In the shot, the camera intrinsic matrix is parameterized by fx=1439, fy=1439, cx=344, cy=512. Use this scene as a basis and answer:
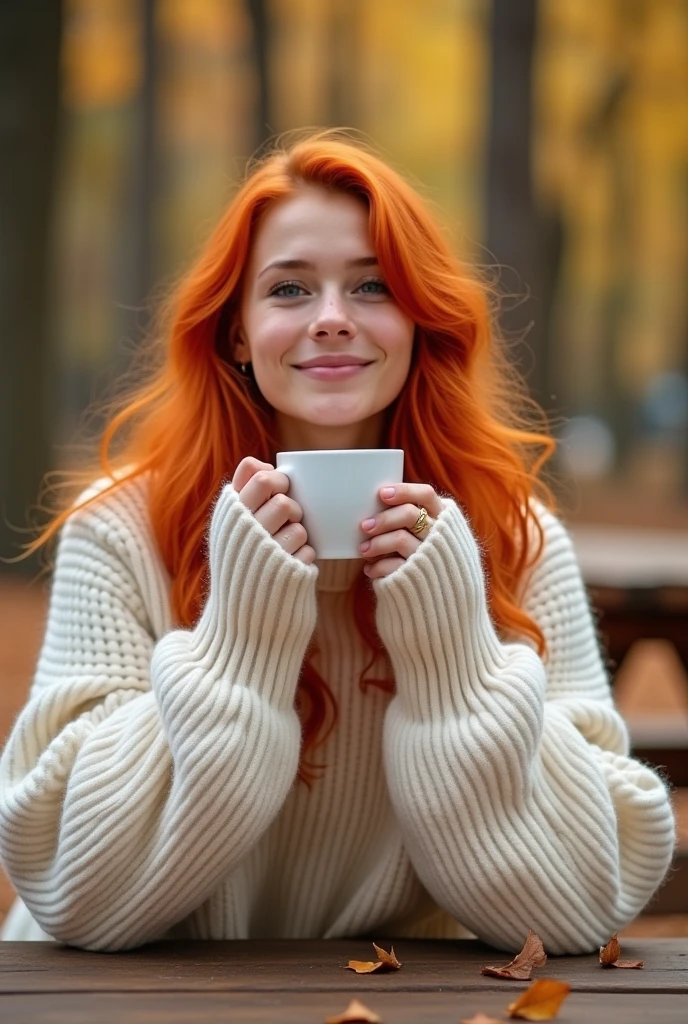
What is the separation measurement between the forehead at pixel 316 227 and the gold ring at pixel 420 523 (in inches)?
20.7

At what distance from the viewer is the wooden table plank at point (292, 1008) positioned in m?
1.84

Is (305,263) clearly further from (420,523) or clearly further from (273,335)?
(420,523)

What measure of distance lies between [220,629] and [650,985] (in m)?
0.82

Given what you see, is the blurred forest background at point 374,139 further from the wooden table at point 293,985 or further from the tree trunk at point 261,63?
the wooden table at point 293,985

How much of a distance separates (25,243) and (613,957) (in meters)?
8.42

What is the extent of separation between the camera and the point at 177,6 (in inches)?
605

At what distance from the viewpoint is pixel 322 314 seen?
7.91ft

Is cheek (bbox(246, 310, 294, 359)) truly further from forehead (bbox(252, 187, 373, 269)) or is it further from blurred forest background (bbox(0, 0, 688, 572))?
blurred forest background (bbox(0, 0, 688, 572))

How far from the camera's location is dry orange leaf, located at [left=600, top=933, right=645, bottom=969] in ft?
7.14

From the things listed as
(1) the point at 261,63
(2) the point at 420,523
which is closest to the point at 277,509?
(2) the point at 420,523

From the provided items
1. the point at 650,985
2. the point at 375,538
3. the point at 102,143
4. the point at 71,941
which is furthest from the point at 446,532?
the point at 102,143

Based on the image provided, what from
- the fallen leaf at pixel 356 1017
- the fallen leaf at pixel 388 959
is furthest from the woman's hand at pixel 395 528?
the fallen leaf at pixel 356 1017

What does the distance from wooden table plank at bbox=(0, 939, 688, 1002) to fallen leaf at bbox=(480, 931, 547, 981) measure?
2 cm

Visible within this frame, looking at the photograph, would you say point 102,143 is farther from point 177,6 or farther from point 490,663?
point 490,663
